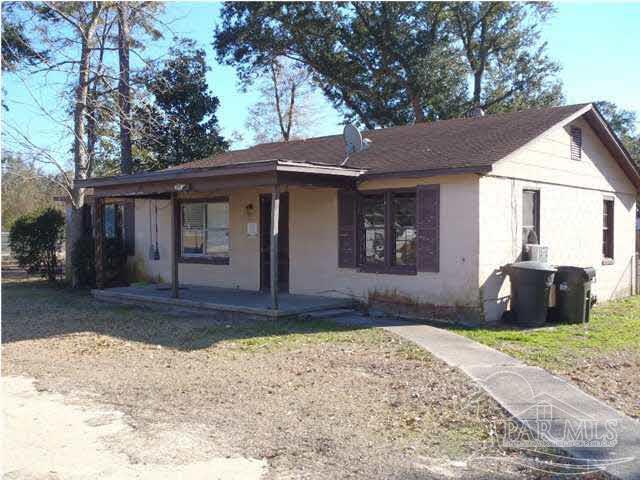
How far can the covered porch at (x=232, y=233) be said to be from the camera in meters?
10.7

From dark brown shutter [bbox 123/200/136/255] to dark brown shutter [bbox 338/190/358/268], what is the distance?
756cm

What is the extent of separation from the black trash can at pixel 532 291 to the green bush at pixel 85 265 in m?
→ 11.5

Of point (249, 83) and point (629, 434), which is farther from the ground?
point (249, 83)

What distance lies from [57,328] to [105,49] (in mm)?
10717

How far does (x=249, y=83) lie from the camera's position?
2962cm

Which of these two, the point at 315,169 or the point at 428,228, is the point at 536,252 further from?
the point at 315,169

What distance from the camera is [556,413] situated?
554 cm

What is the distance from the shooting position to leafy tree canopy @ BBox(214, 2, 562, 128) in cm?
2608

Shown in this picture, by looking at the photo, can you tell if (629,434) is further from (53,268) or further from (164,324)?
(53,268)

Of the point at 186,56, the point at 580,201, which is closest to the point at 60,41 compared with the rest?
the point at 186,56

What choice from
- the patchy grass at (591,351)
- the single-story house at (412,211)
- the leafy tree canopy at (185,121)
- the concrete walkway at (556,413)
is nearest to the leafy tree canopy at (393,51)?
the leafy tree canopy at (185,121)

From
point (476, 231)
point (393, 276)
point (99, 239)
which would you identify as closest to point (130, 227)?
point (99, 239)

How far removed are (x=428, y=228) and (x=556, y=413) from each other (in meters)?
5.69

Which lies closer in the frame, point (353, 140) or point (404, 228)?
point (404, 228)
